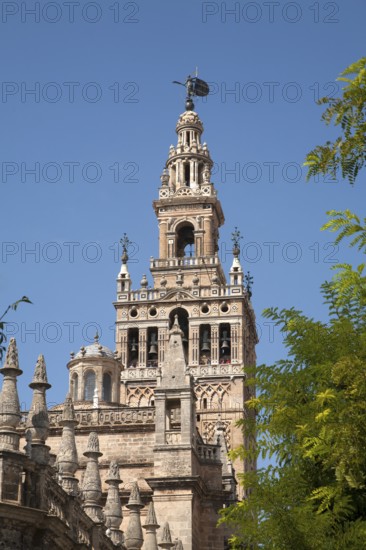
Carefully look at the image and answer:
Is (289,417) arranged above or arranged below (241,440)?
below

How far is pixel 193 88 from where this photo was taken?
80312 mm

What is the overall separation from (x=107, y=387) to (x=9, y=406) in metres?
28.2

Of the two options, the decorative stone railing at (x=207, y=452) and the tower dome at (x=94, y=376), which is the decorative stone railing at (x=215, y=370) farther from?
the decorative stone railing at (x=207, y=452)

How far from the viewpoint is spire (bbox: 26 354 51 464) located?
24.3 metres

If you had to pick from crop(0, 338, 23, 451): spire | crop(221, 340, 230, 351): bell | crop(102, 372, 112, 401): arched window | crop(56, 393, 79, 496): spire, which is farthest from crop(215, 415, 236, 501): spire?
crop(221, 340, 230, 351): bell

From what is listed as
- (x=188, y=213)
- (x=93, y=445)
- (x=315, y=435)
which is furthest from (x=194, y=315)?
(x=315, y=435)

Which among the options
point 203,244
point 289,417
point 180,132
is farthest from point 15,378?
point 180,132

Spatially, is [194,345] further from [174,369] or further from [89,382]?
[174,369]

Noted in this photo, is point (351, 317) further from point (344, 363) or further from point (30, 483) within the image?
point (30, 483)

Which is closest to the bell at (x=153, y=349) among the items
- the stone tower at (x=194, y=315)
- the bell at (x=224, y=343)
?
the stone tower at (x=194, y=315)

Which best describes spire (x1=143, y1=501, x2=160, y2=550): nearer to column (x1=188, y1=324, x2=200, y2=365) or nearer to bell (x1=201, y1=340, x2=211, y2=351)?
column (x1=188, y1=324, x2=200, y2=365)

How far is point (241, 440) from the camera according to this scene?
63906mm

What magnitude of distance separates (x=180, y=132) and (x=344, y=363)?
60.8m

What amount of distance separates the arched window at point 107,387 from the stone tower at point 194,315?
44.1 feet
